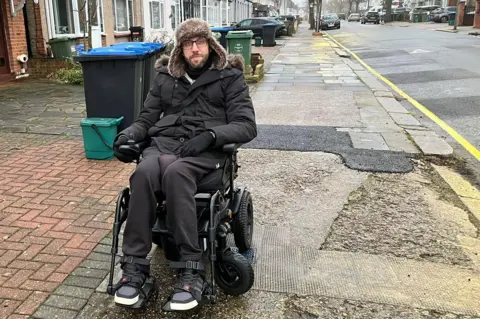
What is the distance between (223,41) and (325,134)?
807cm

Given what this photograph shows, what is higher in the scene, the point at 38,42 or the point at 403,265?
the point at 38,42

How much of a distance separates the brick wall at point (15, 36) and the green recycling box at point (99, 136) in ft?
23.2

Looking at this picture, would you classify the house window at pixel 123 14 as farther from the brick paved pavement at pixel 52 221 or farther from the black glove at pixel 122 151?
the black glove at pixel 122 151

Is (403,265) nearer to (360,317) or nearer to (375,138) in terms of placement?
(360,317)

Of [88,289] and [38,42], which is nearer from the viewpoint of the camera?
[88,289]

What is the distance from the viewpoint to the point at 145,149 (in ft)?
9.75

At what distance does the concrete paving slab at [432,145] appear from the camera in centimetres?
554

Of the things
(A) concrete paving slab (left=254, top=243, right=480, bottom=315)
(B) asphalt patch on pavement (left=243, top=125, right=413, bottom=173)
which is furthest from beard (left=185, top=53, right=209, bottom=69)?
(B) asphalt patch on pavement (left=243, top=125, right=413, bottom=173)

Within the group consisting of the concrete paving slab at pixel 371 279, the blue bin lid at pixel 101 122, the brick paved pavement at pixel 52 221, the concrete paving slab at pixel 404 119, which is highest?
the blue bin lid at pixel 101 122

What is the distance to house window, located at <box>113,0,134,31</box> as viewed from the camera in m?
16.2

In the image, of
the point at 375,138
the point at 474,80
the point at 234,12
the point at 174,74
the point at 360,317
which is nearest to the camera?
the point at 360,317

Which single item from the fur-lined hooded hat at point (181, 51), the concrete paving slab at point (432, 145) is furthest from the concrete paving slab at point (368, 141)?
the fur-lined hooded hat at point (181, 51)

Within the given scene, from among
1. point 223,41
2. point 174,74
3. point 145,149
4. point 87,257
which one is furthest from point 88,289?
point 223,41

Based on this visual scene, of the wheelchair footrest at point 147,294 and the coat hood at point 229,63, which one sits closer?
the wheelchair footrest at point 147,294
